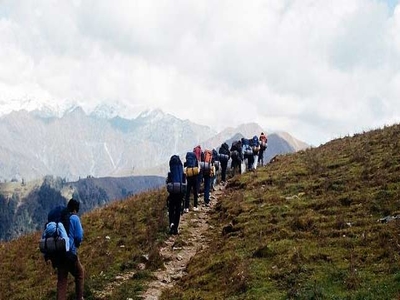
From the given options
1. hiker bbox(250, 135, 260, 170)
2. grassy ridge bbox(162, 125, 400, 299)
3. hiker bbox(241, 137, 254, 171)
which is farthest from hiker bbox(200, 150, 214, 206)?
hiker bbox(250, 135, 260, 170)

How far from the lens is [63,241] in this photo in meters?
12.6

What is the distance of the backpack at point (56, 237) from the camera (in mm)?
12562

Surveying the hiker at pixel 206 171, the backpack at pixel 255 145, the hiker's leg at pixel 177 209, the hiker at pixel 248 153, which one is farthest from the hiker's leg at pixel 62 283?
the backpack at pixel 255 145

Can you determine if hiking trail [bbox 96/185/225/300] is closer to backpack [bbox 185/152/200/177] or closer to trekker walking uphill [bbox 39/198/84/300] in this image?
trekker walking uphill [bbox 39/198/84/300]

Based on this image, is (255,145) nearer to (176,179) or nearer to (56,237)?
(176,179)

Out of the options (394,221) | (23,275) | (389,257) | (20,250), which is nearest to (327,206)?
(394,221)

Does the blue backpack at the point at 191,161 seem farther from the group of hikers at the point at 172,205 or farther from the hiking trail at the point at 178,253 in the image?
the hiking trail at the point at 178,253

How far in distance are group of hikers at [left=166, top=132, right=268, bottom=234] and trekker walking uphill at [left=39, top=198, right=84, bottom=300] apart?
8.46 meters

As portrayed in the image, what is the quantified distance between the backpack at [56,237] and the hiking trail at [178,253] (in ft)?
10.1

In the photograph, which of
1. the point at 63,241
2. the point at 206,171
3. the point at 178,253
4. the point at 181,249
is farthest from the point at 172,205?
the point at 63,241

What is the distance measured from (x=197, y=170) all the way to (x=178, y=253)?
6.92 metres

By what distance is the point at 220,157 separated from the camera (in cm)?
3494

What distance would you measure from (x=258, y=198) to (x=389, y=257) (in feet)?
37.4

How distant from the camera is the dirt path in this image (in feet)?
52.5
